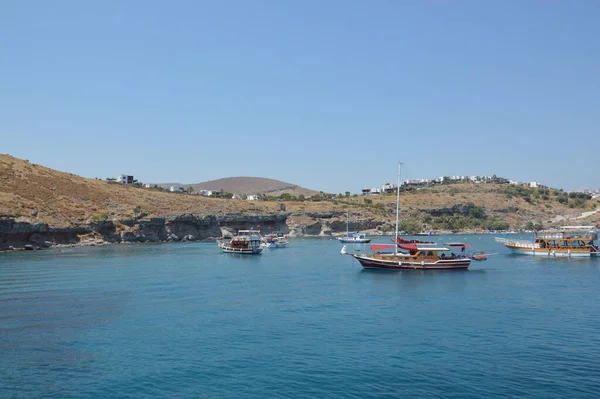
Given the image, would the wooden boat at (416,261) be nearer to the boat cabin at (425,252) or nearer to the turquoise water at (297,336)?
the boat cabin at (425,252)

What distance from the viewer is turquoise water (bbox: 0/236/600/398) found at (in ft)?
67.8

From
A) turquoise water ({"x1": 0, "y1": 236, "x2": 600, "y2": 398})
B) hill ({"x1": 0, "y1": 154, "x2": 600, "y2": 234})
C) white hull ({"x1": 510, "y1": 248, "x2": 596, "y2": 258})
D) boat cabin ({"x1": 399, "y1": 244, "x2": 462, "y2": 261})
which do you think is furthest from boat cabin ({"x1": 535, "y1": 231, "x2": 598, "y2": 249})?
hill ({"x1": 0, "y1": 154, "x2": 600, "y2": 234})

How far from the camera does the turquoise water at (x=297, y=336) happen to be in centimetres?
2067

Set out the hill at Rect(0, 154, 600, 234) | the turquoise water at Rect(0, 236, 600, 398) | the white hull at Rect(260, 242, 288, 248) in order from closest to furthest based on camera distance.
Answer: the turquoise water at Rect(0, 236, 600, 398) < the hill at Rect(0, 154, 600, 234) < the white hull at Rect(260, 242, 288, 248)

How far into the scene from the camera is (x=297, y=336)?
28.2 metres

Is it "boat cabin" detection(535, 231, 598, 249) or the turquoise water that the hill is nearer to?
the turquoise water

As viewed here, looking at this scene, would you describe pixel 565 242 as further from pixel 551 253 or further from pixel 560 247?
pixel 551 253

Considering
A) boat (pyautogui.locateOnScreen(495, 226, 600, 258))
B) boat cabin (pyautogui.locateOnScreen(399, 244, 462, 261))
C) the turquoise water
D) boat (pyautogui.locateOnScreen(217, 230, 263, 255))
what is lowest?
the turquoise water

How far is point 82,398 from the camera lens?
1928 cm

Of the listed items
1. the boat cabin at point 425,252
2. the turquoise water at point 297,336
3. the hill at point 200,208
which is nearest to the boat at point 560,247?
the boat cabin at point 425,252

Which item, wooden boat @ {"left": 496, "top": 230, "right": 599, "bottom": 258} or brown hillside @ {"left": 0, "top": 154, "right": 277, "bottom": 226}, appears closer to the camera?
wooden boat @ {"left": 496, "top": 230, "right": 599, "bottom": 258}

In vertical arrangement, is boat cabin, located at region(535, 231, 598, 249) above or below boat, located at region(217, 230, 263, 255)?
above

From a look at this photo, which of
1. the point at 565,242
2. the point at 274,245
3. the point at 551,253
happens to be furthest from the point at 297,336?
the point at 274,245

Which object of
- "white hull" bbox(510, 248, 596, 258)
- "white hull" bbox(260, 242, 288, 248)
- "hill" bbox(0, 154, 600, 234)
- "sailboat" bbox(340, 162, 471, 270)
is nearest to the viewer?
"sailboat" bbox(340, 162, 471, 270)
